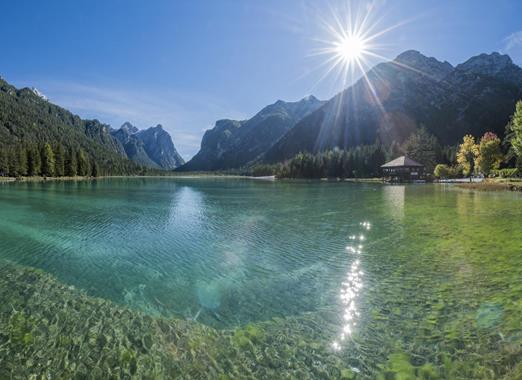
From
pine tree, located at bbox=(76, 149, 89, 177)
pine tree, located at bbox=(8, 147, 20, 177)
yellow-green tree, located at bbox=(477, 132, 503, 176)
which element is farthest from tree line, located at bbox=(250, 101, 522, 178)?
pine tree, located at bbox=(8, 147, 20, 177)

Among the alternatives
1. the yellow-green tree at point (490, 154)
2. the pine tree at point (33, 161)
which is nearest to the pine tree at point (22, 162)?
the pine tree at point (33, 161)

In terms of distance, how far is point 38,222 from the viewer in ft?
93.7

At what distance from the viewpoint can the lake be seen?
7715 millimetres

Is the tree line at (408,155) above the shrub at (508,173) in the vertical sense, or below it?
above

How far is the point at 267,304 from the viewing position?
11.4m

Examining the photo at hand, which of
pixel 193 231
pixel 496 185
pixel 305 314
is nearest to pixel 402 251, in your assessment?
pixel 305 314

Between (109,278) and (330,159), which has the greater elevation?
(330,159)

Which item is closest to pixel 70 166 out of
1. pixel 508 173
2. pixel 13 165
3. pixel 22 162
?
pixel 22 162

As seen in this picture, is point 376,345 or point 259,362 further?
point 376,345

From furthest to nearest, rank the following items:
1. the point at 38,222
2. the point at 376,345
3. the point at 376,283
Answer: the point at 38,222 < the point at 376,283 < the point at 376,345

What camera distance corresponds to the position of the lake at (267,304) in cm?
771

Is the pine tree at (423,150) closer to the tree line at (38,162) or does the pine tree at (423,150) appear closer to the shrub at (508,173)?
the shrub at (508,173)

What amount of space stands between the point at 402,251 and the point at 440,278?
4.86m

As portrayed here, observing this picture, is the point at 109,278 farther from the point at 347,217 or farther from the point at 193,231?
the point at 347,217
